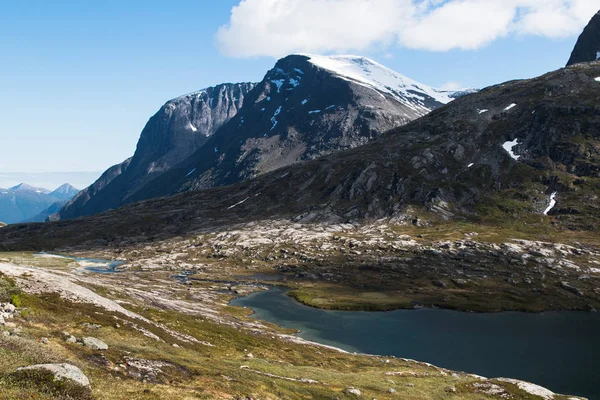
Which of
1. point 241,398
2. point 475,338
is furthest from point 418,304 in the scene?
point 241,398

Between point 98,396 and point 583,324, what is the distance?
140403 mm

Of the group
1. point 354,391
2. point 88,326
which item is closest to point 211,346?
point 88,326

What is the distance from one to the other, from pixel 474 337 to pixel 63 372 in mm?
109309

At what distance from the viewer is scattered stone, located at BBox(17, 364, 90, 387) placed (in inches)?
968

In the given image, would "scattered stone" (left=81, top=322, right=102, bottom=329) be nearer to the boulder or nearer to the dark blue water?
the boulder

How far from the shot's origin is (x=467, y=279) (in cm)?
17062

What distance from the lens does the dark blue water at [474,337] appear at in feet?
284

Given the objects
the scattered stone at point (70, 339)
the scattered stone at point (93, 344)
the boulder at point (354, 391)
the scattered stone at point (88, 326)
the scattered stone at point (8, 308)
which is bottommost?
the boulder at point (354, 391)

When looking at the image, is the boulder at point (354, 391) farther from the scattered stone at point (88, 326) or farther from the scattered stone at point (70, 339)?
the scattered stone at point (88, 326)

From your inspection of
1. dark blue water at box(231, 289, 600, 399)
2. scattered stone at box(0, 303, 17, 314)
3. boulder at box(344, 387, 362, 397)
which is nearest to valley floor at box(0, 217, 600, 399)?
boulder at box(344, 387, 362, 397)

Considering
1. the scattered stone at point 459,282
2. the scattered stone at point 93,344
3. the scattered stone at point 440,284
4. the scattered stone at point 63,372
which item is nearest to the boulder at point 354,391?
the scattered stone at point 93,344

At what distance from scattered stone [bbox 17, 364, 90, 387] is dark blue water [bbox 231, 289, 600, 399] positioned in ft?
259

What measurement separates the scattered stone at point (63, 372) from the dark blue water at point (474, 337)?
7907 cm

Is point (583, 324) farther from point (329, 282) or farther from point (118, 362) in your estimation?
point (118, 362)
